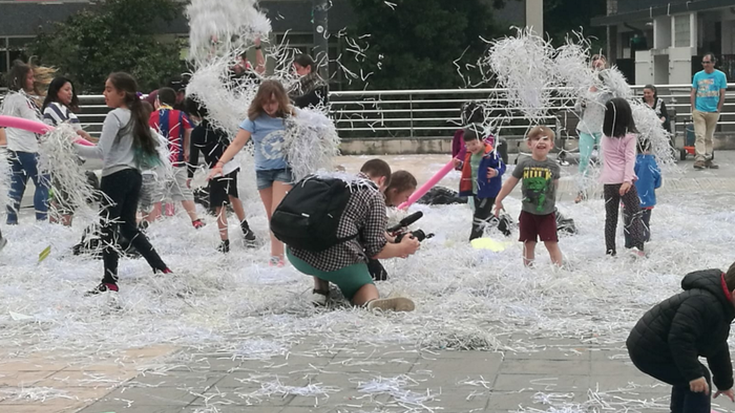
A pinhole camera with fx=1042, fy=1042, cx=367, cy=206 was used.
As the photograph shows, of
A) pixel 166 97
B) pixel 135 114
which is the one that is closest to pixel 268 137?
pixel 135 114

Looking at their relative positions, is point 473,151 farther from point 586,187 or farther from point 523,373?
point 523,373

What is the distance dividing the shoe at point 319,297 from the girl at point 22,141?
473 centimetres

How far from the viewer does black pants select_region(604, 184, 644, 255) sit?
889 centimetres

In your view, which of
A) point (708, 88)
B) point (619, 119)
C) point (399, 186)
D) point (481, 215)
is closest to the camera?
point (399, 186)

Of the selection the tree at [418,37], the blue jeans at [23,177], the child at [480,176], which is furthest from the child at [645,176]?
the tree at [418,37]

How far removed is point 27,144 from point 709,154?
10728 millimetres

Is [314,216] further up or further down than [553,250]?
further up

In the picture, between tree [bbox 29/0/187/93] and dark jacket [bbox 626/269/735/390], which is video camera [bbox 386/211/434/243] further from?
tree [bbox 29/0/187/93]

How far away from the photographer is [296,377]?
553 centimetres

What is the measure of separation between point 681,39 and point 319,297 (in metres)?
26.3

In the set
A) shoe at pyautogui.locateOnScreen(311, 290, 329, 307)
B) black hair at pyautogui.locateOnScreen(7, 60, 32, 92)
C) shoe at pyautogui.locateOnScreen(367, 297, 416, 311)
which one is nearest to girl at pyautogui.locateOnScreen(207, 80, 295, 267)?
shoe at pyautogui.locateOnScreen(311, 290, 329, 307)

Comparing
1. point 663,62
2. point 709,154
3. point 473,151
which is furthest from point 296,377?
point 663,62

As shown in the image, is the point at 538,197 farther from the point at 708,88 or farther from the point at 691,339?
the point at 708,88

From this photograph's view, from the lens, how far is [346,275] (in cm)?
695
